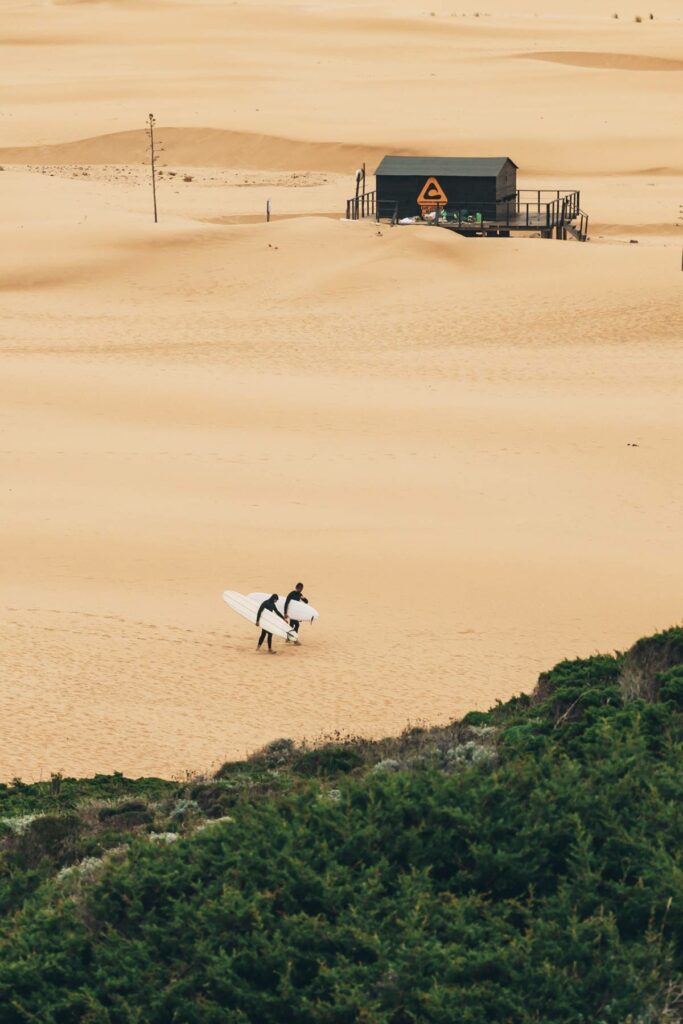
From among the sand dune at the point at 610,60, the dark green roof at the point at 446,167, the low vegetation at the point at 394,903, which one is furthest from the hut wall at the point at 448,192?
the low vegetation at the point at 394,903

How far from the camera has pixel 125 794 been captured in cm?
1348

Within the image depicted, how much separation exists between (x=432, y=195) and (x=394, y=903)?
39.4 metres

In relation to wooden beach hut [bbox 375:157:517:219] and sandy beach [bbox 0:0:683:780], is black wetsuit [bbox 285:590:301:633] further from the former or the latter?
wooden beach hut [bbox 375:157:517:219]

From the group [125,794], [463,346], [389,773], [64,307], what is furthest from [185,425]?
[389,773]

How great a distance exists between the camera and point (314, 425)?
99.0 feet

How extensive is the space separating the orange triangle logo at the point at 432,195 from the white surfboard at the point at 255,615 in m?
28.4

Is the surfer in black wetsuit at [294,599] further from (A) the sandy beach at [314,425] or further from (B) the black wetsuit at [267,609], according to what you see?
(A) the sandy beach at [314,425]

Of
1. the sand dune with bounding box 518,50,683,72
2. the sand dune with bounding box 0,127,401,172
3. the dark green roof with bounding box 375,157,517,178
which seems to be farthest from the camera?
the sand dune with bounding box 518,50,683,72

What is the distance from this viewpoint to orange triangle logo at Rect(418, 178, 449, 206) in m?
46.9

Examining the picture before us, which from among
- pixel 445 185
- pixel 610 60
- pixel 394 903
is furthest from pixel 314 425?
pixel 610 60

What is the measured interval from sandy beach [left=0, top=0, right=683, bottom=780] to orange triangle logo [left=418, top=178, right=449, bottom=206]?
2.23m

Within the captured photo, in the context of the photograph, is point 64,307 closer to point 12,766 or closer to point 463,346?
point 463,346

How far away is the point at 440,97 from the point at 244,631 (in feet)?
187

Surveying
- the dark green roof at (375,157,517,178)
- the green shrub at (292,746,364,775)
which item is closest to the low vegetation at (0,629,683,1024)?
the green shrub at (292,746,364,775)
